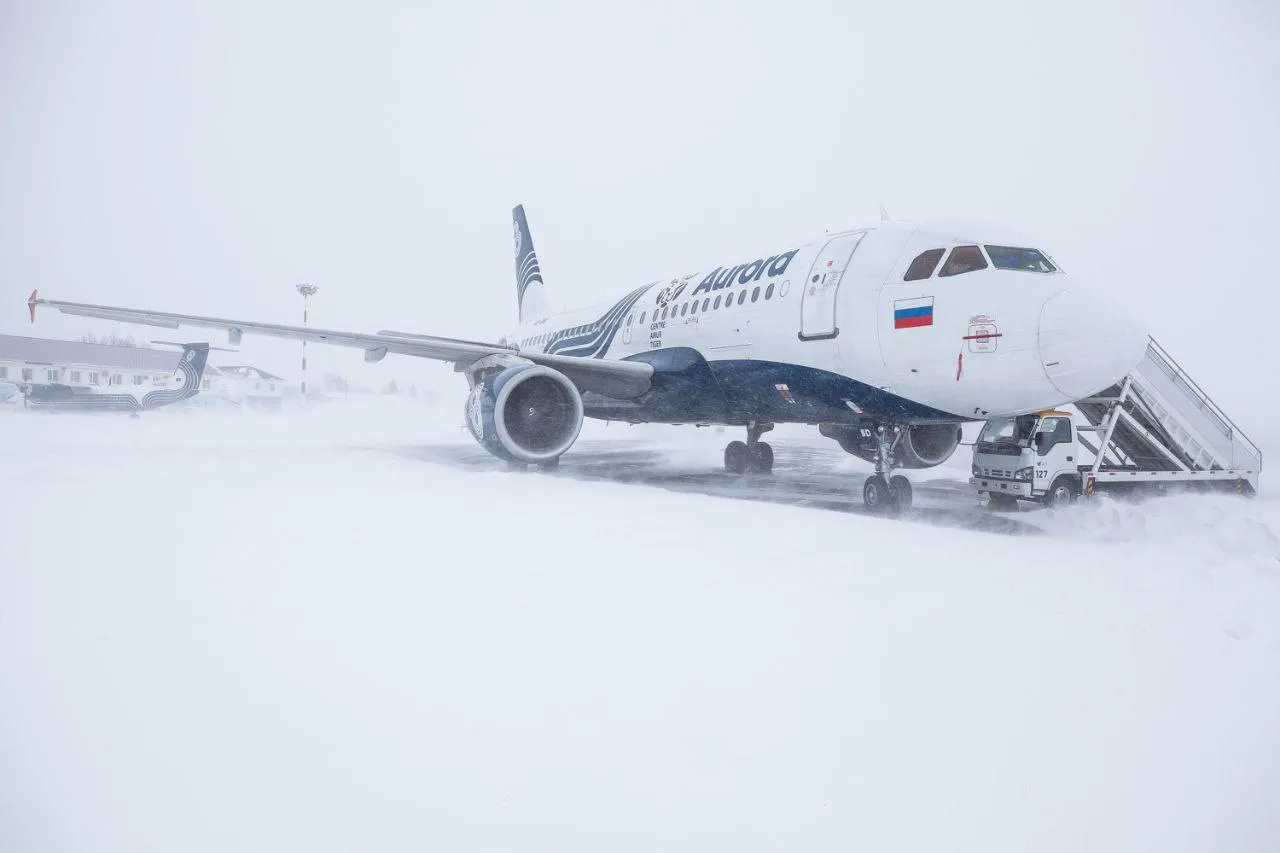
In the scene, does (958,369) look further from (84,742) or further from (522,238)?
(522,238)

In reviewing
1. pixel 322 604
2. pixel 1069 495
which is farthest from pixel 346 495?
pixel 1069 495

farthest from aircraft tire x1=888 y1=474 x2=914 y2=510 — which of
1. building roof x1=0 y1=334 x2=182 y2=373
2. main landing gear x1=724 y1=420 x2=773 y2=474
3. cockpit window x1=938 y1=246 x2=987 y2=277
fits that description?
building roof x1=0 y1=334 x2=182 y2=373

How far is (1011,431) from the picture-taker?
7516mm

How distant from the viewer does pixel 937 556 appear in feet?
13.6

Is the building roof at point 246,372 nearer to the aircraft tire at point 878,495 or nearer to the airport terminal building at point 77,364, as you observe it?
the airport terminal building at point 77,364

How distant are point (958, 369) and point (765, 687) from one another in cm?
453

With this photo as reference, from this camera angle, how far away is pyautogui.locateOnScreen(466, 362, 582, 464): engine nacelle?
8.05 metres

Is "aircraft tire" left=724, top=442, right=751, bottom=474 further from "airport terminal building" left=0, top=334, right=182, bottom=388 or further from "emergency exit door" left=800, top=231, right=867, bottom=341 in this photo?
"airport terminal building" left=0, top=334, right=182, bottom=388

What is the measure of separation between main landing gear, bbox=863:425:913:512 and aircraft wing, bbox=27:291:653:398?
378cm

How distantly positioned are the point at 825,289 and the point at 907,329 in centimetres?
115

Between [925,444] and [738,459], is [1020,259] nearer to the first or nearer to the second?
[925,444]

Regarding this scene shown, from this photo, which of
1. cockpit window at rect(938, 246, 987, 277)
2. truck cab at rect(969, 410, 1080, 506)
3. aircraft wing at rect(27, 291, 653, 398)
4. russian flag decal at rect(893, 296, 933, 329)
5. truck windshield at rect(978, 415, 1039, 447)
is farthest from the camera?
aircraft wing at rect(27, 291, 653, 398)

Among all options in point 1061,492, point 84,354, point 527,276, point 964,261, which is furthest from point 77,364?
point 1061,492

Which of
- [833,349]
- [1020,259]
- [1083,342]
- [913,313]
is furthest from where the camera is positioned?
[833,349]
